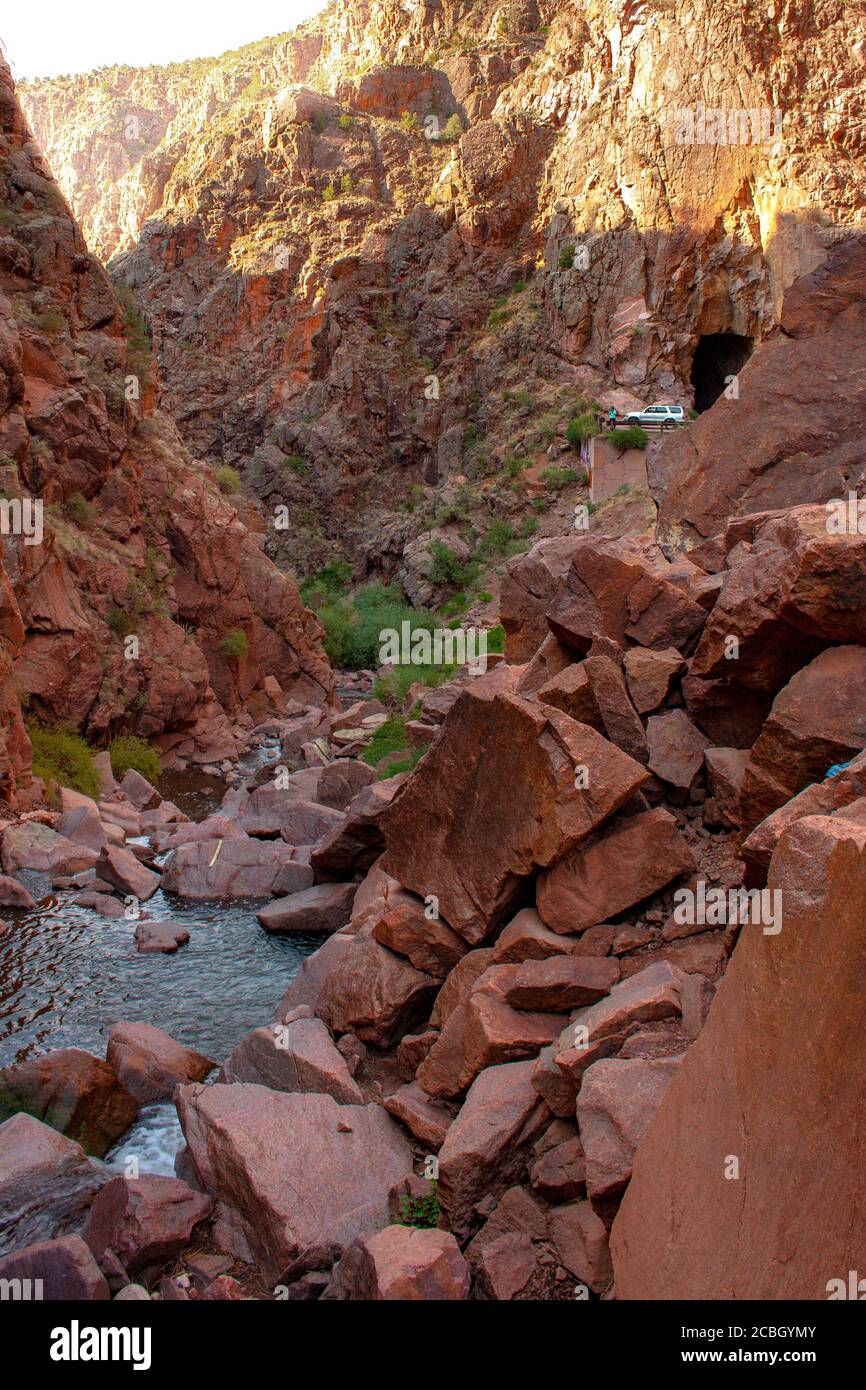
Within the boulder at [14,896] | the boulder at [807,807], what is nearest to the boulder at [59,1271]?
the boulder at [807,807]

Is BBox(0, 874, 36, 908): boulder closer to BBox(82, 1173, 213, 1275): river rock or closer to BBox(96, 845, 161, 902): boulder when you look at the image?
BBox(96, 845, 161, 902): boulder

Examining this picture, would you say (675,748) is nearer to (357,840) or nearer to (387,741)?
(357,840)

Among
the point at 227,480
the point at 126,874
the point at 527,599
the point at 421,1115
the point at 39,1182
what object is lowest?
the point at 39,1182

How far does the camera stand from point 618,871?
313 inches

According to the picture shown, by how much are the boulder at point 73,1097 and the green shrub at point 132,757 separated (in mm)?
13530

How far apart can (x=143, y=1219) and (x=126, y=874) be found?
Result: 8780 millimetres

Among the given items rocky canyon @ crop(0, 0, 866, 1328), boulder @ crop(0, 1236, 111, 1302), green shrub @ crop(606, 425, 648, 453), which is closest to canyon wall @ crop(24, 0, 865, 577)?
rocky canyon @ crop(0, 0, 866, 1328)

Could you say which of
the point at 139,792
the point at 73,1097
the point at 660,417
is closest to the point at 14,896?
the point at 73,1097

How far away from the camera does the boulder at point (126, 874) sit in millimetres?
14828

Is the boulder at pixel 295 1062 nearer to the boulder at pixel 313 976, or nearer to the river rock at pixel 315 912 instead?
the boulder at pixel 313 976

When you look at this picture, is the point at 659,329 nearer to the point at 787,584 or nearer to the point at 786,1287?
the point at 787,584

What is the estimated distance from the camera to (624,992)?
22.0ft

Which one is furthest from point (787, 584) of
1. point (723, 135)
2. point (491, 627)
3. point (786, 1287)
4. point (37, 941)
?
point (723, 135)

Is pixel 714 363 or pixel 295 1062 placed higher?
pixel 714 363
